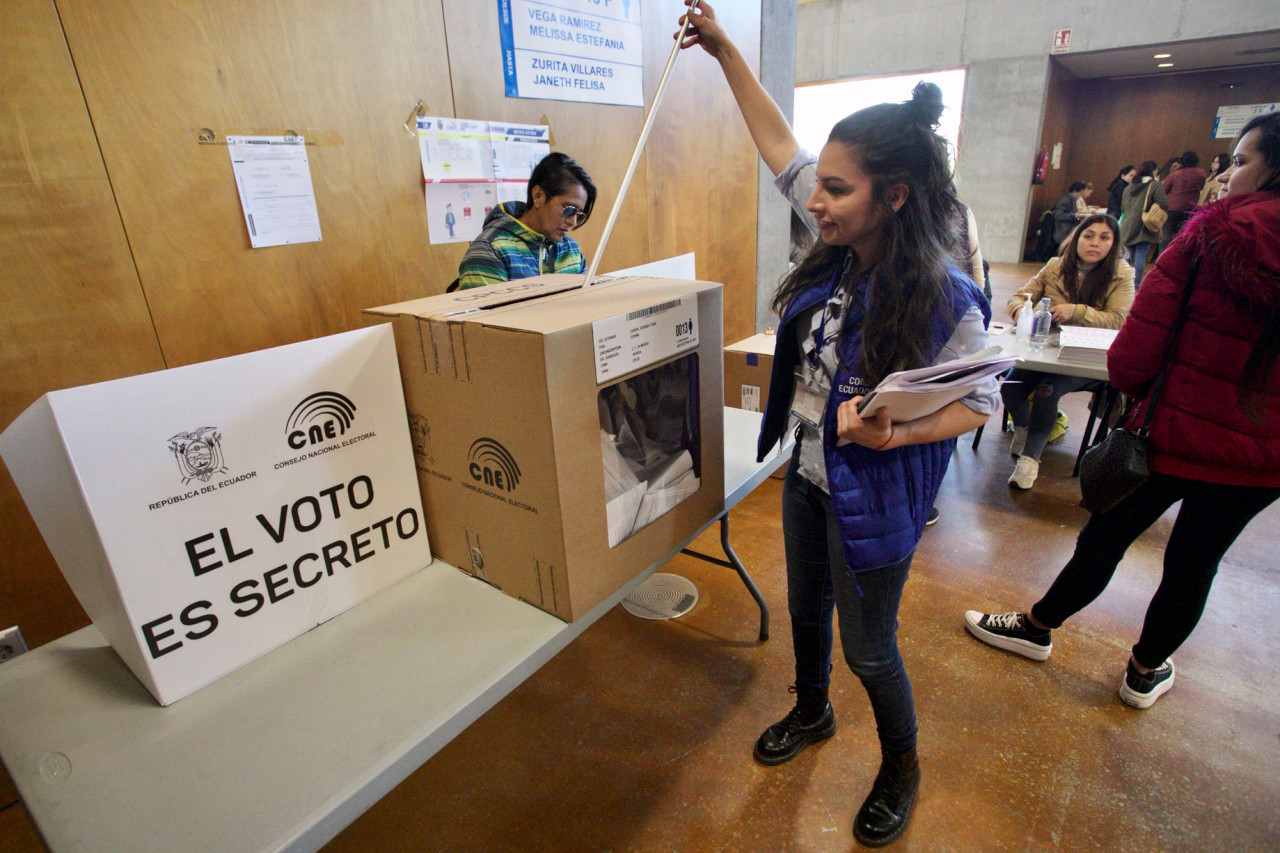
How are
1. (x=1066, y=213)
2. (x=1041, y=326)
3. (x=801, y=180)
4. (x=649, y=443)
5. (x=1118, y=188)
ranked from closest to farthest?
(x=649, y=443) < (x=801, y=180) < (x=1041, y=326) < (x=1118, y=188) < (x=1066, y=213)

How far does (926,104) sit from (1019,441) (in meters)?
2.68

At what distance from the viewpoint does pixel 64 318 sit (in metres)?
1.33

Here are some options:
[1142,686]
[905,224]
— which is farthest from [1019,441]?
[905,224]

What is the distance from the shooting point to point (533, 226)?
1.99m

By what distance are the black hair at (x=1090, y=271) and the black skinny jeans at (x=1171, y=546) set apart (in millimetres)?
1608

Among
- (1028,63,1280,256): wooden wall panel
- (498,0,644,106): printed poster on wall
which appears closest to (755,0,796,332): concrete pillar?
(498,0,644,106): printed poster on wall

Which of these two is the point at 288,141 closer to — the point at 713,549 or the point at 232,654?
the point at 232,654

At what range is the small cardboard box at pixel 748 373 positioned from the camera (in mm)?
2883

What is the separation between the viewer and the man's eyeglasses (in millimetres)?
1948

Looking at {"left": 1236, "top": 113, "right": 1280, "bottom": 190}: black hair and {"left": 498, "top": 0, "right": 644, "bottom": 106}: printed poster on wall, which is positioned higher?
{"left": 498, "top": 0, "right": 644, "bottom": 106}: printed poster on wall

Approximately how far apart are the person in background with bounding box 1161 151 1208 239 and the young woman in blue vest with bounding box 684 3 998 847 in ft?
24.5

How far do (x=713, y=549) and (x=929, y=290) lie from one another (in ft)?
5.53

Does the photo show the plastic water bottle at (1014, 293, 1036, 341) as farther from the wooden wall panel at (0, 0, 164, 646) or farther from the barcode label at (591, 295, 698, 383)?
the wooden wall panel at (0, 0, 164, 646)

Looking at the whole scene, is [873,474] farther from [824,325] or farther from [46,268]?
[46,268]
